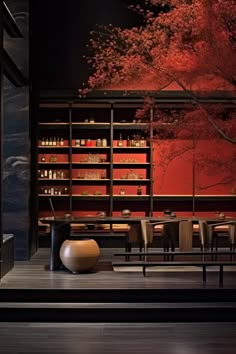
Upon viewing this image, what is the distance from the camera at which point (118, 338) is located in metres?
5.86

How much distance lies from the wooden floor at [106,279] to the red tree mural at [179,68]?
113 inches

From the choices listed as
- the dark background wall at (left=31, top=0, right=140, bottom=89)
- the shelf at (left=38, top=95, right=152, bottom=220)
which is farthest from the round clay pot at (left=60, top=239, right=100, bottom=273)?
the dark background wall at (left=31, top=0, right=140, bottom=89)

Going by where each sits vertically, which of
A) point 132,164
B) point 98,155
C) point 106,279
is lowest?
point 106,279

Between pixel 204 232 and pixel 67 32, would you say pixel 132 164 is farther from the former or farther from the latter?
pixel 204 232

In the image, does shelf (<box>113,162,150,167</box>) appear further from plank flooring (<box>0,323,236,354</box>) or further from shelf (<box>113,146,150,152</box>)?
plank flooring (<box>0,323,236,354</box>)

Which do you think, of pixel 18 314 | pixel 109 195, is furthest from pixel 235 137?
pixel 18 314

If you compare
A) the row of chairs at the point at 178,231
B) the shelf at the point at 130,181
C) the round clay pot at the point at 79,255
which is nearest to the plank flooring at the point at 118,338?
the round clay pot at the point at 79,255

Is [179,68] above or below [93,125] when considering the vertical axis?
above

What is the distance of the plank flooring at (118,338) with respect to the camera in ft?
17.9

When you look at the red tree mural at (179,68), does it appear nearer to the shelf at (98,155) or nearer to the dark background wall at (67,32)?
the dark background wall at (67,32)

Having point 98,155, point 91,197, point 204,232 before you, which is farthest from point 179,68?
point 204,232

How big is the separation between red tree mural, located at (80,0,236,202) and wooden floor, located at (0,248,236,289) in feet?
9.44

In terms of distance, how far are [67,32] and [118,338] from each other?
6.78 m

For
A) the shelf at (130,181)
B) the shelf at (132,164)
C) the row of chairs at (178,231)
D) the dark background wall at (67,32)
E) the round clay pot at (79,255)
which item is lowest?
the round clay pot at (79,255)
